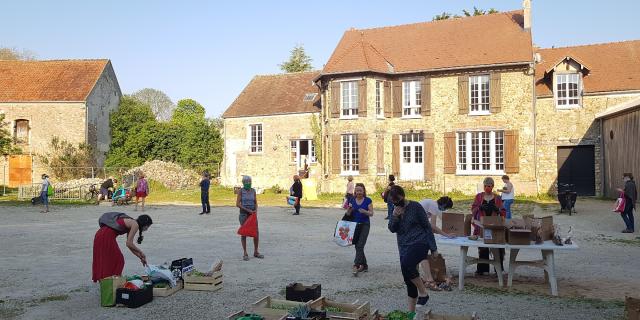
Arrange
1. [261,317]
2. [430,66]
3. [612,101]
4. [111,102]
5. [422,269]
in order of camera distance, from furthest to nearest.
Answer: [111,102] → [430,66] → [612,101] → [422,269] → [261,317]

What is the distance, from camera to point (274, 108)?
3256 cm

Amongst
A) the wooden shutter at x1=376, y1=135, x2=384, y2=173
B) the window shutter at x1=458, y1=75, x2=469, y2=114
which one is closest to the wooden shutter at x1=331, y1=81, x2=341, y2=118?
the wooden shutter at x1=376, y1=135, x2=384, y2=173

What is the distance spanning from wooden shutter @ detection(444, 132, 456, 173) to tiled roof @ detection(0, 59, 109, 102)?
23.4 metres

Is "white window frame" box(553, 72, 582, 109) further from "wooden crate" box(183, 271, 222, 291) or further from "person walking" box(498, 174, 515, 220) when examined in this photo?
"wooden crate" box(183, 271, 222, 291)

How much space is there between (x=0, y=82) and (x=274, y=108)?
1967cm

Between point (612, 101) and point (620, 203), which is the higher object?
point (612, 101)

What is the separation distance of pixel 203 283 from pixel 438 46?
2349 cm

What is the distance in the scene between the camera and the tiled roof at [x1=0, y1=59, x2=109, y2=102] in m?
35.8

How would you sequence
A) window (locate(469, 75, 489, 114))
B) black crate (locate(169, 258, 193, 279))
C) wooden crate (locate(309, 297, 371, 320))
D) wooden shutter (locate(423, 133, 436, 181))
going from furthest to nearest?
wooden shutter (locate(423, 133, 436, 181)) < window (locate(469, 75, 489, 114)) < black crate (locate(169, 258, 193, 279)) < wooden crate (locate(309, 297, 371, 320))

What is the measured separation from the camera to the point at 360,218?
32.6ft

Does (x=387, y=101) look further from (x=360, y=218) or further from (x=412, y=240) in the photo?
(x=412, y=240)

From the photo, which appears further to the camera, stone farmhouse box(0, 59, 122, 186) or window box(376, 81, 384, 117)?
stone farmhouse box(0, 59, 122, 186)

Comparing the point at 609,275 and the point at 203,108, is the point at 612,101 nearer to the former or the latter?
the point at 609,275

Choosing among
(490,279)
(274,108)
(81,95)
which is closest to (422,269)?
(490,279)
